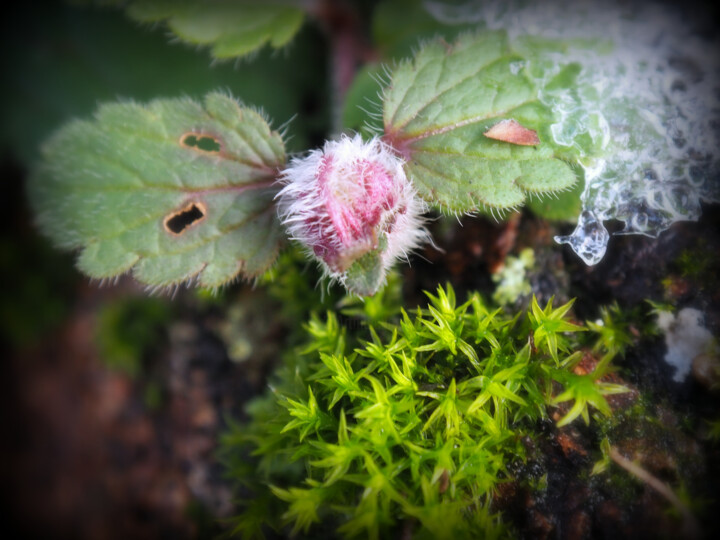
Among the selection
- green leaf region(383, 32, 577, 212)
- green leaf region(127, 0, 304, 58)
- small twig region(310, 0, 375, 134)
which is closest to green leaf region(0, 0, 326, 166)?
small twig region(310, 0, 375, 134)

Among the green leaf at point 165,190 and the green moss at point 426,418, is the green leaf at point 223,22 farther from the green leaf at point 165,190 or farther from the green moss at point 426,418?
the green moss at point 426,418

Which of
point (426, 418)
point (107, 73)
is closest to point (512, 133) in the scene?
point (426, 418)

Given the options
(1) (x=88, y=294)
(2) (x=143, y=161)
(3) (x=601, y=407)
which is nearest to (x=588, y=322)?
(3) (x=601, y=407)

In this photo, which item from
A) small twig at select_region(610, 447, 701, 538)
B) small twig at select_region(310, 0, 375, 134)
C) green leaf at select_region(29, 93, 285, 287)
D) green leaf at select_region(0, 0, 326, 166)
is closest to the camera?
small twig at select_region(610, 447, 701, 538)

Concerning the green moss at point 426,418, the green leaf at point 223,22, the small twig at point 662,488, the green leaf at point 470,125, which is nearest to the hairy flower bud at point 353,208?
the green leaf at point 470,125

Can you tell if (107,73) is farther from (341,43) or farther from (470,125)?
(470,125)

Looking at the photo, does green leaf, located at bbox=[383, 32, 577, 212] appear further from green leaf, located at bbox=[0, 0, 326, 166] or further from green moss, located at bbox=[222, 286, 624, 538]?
green leaf, located at bbox=[0, 0, 326, 166]
